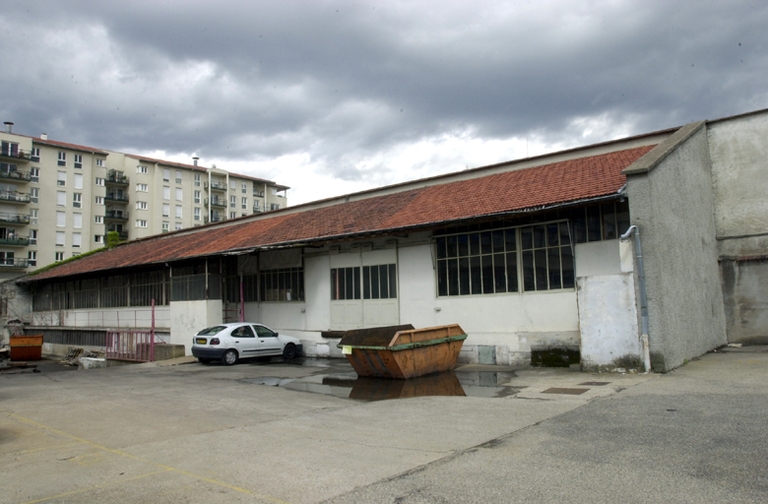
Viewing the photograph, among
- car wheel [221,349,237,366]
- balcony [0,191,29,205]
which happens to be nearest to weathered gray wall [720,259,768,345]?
car wheel [221,349,237,366]

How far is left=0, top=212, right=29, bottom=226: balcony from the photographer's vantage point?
63.2m

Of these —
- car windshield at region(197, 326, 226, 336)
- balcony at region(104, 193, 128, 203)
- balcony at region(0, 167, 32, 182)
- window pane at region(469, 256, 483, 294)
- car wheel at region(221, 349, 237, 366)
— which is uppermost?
balcony at region(0, 167, 32, 182)

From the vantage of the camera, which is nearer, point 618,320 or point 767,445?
point 767,445

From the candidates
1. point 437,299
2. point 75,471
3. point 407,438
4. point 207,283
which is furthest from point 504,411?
point 207,283

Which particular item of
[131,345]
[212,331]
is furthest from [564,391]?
[131,345]

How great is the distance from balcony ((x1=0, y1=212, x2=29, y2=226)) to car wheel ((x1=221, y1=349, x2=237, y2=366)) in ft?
189

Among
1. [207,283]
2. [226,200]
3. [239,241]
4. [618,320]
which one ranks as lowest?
[618,320]

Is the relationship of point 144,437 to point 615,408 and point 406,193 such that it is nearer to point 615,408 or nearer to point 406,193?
point 615,408

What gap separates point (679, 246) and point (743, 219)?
16.4 feet

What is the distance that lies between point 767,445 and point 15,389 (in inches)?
605

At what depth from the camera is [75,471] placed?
629 cm

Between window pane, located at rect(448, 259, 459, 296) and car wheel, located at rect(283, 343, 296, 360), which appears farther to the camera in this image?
car wheel, located at rect(283, 343, 296, 360)

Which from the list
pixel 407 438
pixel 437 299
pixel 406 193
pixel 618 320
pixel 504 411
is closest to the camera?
pixel 407 438

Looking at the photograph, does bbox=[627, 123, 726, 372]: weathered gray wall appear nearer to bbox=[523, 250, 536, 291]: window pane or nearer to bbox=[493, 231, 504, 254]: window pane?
bbox=[523, 250, 536, 291]: window pane
